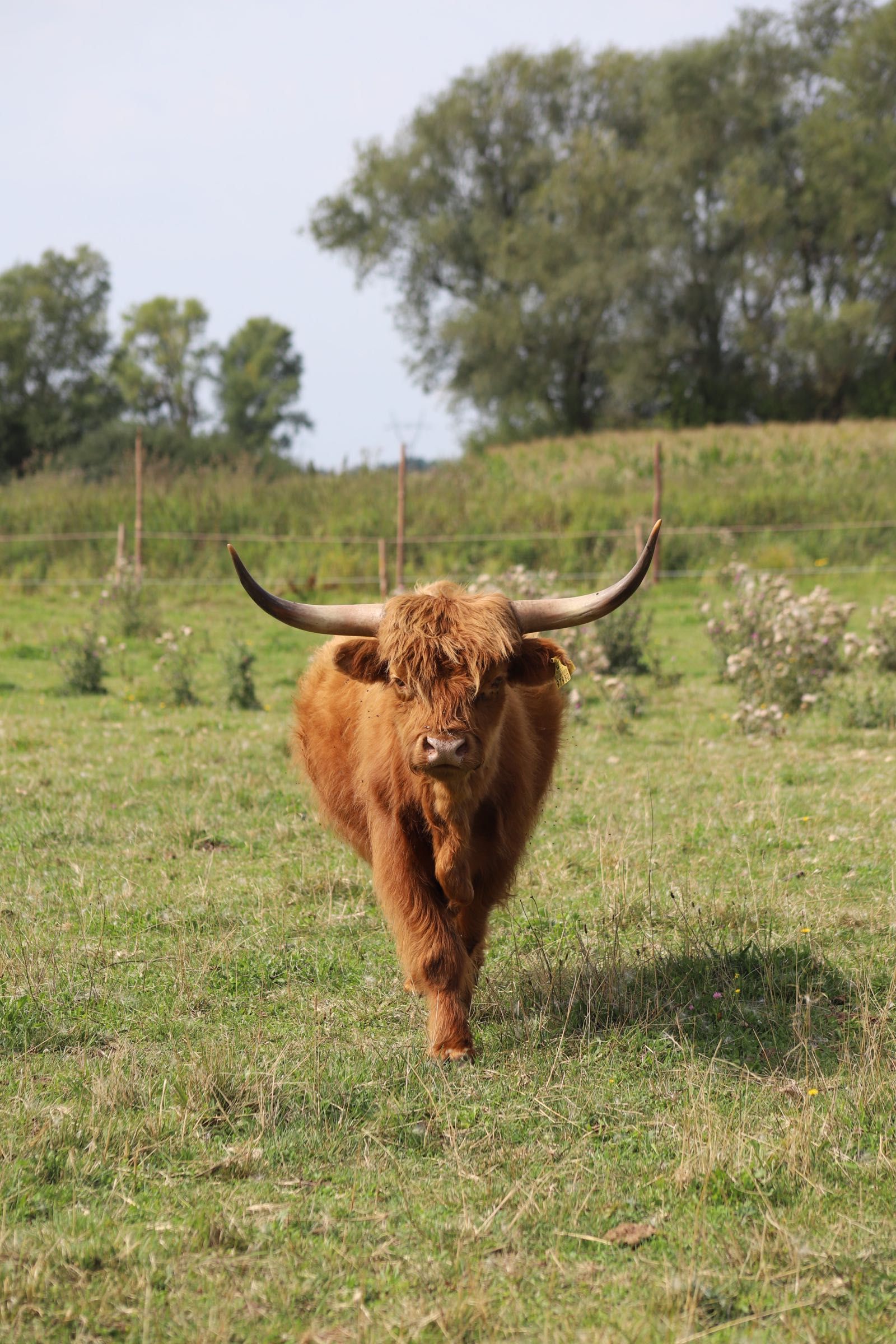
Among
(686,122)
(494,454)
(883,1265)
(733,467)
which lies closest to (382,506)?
(733,467)

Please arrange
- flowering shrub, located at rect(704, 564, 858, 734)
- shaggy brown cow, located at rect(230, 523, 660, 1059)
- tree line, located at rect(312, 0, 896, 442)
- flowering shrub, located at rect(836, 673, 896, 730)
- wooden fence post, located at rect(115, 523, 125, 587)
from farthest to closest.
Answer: tree line, located at rect(312, 0, 896, 442) → wooden fence post, located at rect(115, 523, 125, 587) → flowering shrub, located at rect(704, 564, 858, 734) → flowering shrub, located at rect(836, 673, 896, 730) → shaggy brown cow, located at rect(230, 523, 660, 1059)

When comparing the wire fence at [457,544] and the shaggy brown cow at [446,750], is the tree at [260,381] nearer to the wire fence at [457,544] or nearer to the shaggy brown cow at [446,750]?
the wire fence at [457,544]

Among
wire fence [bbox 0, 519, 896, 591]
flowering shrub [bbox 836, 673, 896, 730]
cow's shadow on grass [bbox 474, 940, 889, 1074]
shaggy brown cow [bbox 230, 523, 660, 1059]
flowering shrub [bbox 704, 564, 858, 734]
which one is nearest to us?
shaggy brown cow [bbox 230, 523, 660, 1059]

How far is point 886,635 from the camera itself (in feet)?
36.7

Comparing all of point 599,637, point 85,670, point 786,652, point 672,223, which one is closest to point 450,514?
point 599,637

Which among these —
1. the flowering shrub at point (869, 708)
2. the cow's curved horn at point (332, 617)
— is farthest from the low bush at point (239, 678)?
the cow's curved horn at point (332, 617)

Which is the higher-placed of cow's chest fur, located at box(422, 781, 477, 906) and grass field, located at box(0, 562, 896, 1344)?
cow's chest fur, located at box(422, 781, 477, 906)

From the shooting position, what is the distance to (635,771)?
26.8ft

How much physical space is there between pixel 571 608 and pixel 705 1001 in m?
1.54

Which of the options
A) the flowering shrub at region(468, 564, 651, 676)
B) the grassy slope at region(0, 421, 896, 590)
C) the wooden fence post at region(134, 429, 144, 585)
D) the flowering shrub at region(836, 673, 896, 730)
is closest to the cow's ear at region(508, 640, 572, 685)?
the flowering shrub at region(836, 673, 896, 730)

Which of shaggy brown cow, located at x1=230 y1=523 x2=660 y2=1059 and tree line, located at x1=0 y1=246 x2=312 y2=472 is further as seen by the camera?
tree line, located at x1=0 y1=246 x2=312 y2=472

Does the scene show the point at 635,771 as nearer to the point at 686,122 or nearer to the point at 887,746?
the point at 887,746

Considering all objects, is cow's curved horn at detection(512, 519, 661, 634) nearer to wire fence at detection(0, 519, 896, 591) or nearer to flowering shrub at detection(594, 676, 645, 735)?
flowering shrub at detection(594, 676, 645, 735)

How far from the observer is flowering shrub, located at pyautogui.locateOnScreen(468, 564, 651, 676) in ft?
37.8
